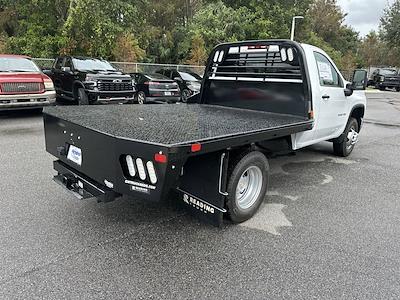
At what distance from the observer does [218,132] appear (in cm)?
343

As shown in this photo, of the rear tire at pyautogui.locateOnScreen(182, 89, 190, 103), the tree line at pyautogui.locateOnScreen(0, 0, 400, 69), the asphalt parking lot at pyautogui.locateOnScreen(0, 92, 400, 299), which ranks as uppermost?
the tree line at pyautogui.locateOnScreen(0, 0, 400, 69)

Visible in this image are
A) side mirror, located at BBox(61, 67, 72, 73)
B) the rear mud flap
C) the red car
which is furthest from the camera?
side mirror, located at BBox(61, 67, 72, 73)

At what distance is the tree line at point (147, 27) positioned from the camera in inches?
718

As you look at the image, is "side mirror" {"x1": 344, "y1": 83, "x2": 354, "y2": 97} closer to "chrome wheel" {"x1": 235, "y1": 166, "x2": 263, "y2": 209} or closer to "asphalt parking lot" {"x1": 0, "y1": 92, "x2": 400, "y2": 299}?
"asphalt parking lot" {"x1": 0, "y1": 92, "x2": 400, "y2": 299}

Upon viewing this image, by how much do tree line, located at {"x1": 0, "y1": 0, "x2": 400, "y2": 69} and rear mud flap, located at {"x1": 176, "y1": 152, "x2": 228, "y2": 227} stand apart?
15.6m

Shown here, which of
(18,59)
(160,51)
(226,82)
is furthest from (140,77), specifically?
(160,51)

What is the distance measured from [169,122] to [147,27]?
2883cm

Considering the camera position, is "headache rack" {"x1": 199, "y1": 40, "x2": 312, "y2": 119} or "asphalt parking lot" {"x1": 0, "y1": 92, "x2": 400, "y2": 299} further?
"headache rack" {"x1": 199, "y1": 40, "x2": 312, "y2": 119}

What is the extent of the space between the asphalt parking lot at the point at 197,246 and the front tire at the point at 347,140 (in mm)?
1526

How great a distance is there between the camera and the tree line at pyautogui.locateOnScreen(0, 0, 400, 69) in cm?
1823

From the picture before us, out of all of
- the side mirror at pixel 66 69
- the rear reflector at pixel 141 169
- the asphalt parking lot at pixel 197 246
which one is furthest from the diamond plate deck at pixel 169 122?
the side mirror at pixel 66 69

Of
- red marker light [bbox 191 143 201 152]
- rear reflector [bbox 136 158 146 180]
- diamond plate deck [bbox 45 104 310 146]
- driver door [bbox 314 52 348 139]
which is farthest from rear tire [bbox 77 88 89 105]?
red marker light [bbox 191 143 201 152]

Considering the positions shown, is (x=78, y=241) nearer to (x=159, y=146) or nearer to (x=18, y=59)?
(x=159, y=146)

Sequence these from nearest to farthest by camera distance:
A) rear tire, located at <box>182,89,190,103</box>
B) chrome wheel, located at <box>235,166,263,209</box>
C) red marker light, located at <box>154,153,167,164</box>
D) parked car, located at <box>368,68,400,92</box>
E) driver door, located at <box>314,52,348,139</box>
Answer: red marker light, located at <box>154,153,167,164</box> → chrome wheel, located at <box>235,166,263,209</box> → driver door, located at <box>314,52,348,139</box> → rear tire, located at <box>182,89,190,103</box> → parked car, located at <box>368,68,400,92</box>
